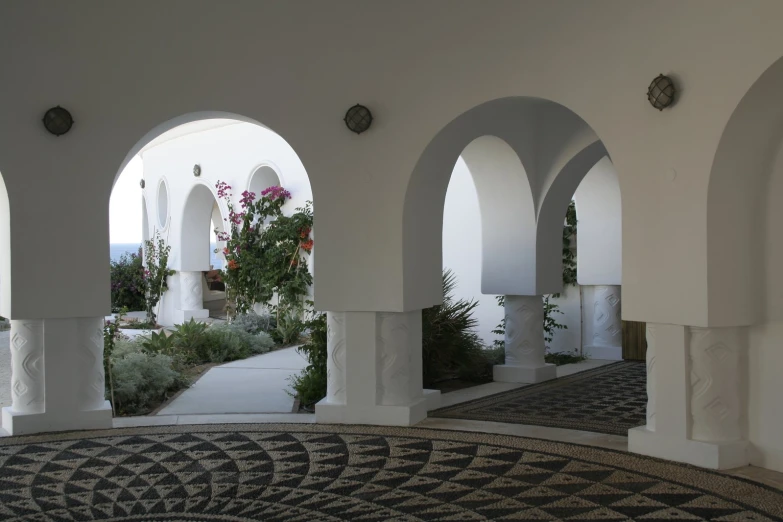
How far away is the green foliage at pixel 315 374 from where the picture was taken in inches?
293

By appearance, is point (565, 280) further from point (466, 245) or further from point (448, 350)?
point (448, 350)

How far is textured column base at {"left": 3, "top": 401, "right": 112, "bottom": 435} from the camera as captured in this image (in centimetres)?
621

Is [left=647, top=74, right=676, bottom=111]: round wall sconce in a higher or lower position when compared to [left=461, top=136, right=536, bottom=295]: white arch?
higher

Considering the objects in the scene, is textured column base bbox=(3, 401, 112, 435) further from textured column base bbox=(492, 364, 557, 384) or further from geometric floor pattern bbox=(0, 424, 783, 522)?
textured column base bbox=(492, 364, 557, 384)

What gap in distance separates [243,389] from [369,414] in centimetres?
227

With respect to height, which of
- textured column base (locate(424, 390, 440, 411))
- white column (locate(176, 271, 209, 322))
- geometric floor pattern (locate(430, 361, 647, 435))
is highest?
white column (locate(176, 271, 209, 322))

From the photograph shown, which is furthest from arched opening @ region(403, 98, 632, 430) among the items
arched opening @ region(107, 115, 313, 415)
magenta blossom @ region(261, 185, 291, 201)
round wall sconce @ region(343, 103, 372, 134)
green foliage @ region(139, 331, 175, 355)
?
magenta blossom @ region(261, 185, 291, 201)

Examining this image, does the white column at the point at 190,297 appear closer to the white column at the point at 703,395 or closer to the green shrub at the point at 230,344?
the green shrub at the point at 230,344

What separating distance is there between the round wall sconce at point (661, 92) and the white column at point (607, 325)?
5.98 metres

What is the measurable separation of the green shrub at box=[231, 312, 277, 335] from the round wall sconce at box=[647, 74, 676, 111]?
806 centimetres

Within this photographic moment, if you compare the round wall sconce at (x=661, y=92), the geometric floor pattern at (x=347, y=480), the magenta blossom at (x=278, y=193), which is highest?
the magenta blossom at (x=278, y=193)

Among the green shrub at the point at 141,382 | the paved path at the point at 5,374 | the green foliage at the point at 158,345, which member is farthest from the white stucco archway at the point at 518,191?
the paved path at the point at 5,374

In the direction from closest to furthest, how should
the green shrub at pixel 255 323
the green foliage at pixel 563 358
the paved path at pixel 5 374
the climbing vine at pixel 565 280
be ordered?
the paved path at pixel 5 374, the green foliage at pixel 563 358, the climbing vine at pixel 565 280, the green shrub at pixel 255 323

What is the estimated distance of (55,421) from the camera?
6.29 metres
